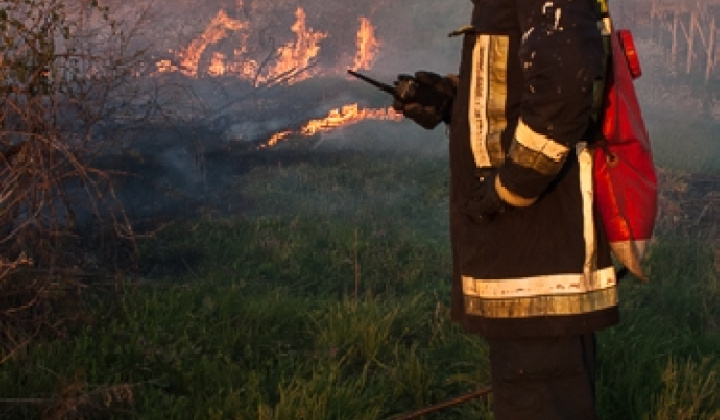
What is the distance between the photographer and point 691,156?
12008 millimetres

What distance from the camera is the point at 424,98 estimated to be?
286 centimetres

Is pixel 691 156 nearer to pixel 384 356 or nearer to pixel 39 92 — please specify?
Result: pixel 384 356

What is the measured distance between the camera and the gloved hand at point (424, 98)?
285 cm

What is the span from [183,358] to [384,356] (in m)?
1.02

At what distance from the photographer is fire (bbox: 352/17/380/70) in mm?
13391

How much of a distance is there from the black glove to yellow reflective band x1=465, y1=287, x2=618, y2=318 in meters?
0.25

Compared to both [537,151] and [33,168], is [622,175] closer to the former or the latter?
[537,151]

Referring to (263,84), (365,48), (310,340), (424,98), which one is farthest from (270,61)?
(424,98)

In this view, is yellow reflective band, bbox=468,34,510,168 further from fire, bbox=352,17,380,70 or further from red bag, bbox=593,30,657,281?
fire, bbox=352,17,380,70

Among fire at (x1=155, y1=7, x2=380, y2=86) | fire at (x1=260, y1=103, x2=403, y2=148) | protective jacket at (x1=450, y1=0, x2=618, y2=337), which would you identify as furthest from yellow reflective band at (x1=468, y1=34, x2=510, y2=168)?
fire at (x1=260, y1=103, x2=403, y2=148)

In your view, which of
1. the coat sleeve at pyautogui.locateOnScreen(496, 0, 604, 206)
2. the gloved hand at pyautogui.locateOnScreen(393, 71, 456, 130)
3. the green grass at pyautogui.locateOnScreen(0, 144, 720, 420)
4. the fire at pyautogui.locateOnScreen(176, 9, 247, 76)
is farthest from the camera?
the fire at pyautogui.locateOnScreen(176, 9, 247, 76)

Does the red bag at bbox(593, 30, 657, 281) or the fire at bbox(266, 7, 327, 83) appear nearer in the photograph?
the red bag at bbox(593, 30, 657, 281)

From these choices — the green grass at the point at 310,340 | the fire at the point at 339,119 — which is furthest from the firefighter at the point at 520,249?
the fire at the point at 339,119

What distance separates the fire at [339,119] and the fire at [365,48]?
82 cm
